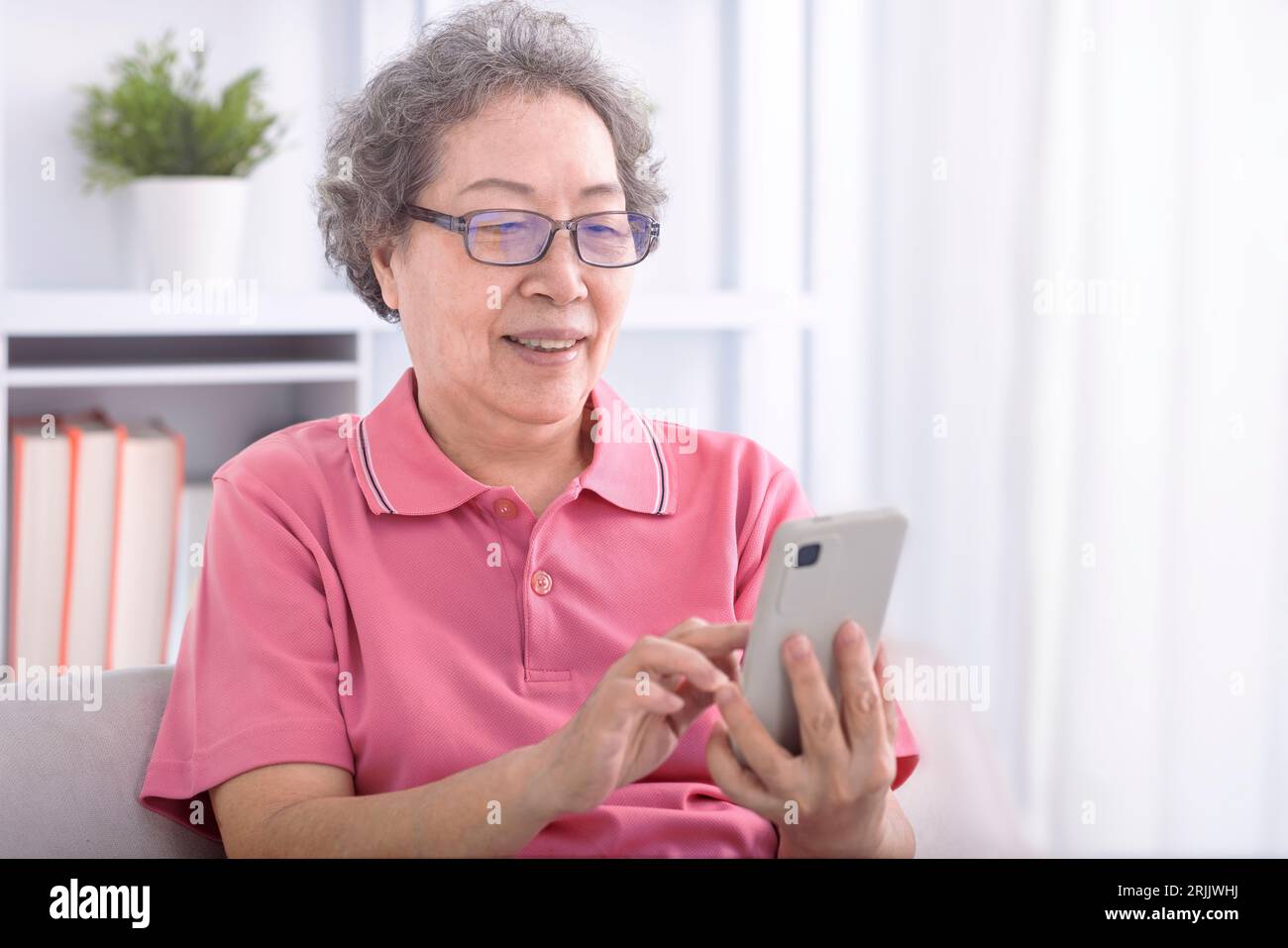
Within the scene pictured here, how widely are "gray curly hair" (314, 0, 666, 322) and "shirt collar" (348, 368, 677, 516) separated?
180 millimetres

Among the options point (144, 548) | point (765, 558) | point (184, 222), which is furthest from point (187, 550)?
point (765, 558)

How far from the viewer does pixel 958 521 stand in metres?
2.35

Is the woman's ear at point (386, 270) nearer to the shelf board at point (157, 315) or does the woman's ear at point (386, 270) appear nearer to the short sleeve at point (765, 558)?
the short sleeve at point (765, 558)

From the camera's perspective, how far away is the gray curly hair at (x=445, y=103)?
1.27 meters

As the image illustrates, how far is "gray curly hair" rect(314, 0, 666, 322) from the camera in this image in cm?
127

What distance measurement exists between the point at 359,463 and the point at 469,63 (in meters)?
0.39

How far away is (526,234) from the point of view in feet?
4.03

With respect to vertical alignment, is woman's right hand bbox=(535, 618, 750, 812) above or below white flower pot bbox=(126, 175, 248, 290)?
below

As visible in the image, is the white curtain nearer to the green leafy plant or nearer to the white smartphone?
the white smartphone

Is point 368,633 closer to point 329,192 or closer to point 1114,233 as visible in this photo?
point 329,192

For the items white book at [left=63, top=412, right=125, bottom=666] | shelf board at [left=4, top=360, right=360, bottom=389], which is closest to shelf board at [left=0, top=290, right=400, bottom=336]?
shelf board at [left=4, top=360, right=360, bottom=389]
